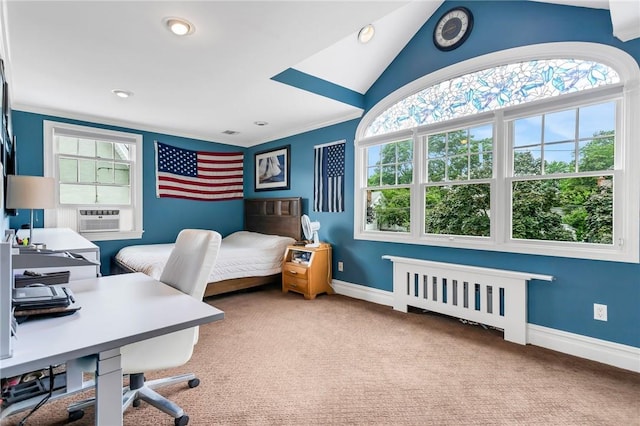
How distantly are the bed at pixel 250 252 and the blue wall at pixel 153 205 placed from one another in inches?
11.3

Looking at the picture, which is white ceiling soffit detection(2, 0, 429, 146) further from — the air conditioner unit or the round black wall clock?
the air conditioner unit

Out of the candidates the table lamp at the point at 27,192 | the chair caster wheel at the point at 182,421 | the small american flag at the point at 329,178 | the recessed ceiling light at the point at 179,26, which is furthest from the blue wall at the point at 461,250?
the chair caster wheel at the point at 182,421

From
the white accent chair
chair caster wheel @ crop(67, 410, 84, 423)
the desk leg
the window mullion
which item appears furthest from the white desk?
the window mullion

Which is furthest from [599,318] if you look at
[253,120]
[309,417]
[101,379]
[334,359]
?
[253,120]

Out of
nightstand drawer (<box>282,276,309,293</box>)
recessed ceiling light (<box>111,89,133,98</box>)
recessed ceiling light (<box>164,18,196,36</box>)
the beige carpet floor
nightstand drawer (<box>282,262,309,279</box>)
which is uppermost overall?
recessed ceiling light (<box>164,18,196,36</box>)

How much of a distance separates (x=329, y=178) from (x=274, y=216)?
127 centimetres

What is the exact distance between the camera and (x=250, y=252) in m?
4.18

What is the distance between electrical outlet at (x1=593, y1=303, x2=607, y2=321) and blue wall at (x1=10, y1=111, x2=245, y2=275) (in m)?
4.95

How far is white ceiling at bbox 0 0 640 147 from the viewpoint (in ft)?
6.61

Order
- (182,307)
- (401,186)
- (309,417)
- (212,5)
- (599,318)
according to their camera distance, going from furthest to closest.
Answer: (401,186), (599,318), (212,5), (309,417), (182,307)

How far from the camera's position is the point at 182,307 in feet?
4.30

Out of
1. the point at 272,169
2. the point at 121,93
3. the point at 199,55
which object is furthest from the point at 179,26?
the point at 272,169

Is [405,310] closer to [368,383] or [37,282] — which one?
[368,383]

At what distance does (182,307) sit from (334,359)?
144 centimetres
